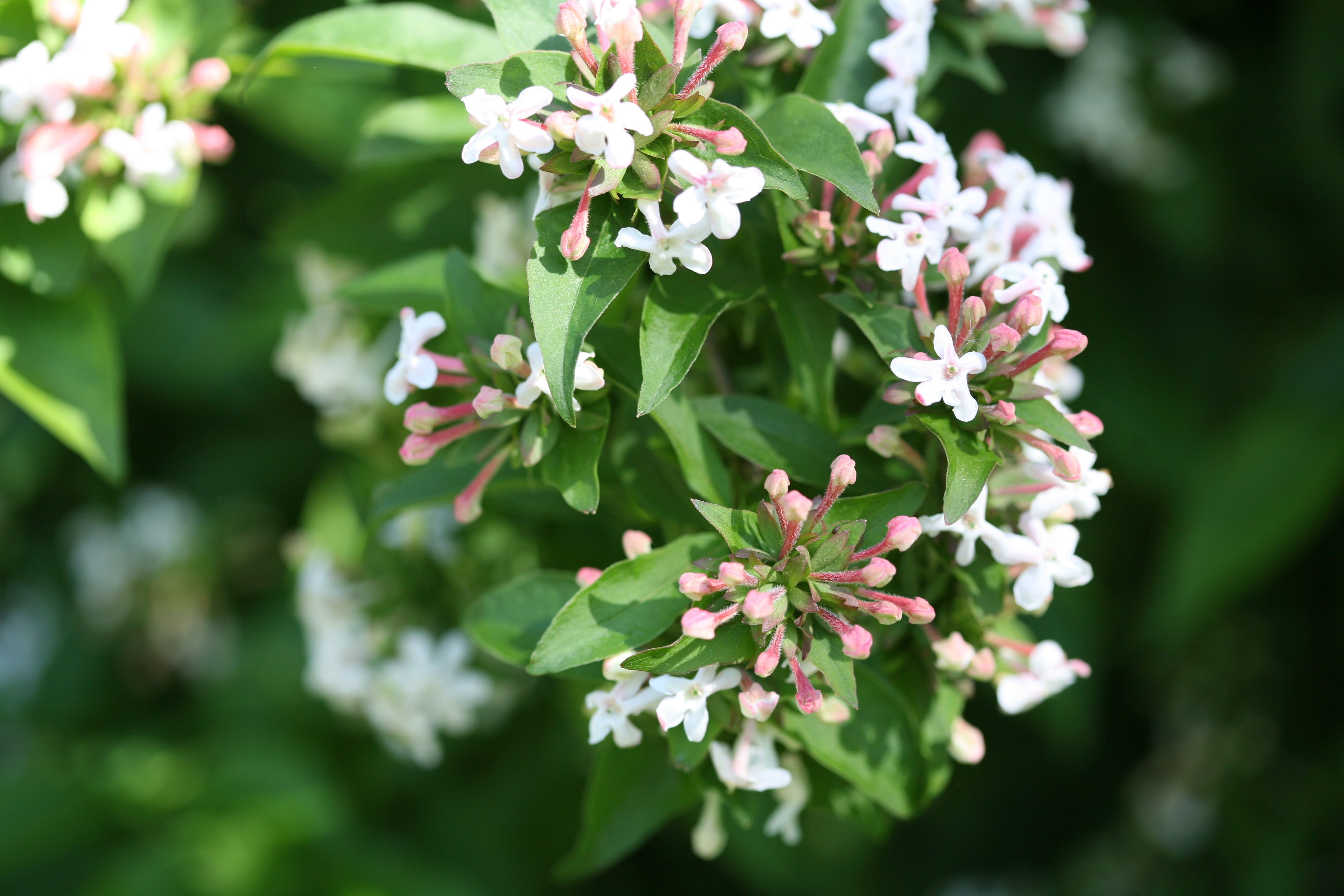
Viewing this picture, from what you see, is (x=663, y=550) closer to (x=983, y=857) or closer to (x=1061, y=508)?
(x=1061, y=508)

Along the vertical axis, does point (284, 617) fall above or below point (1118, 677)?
below

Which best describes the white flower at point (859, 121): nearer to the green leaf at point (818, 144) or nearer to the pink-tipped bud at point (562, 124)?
the green leaf at point (818, 144)

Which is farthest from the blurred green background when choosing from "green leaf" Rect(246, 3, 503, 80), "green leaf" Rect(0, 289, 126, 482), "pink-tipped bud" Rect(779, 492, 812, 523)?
"pink-tipped bud" Rect(779, 492, 812, 523)

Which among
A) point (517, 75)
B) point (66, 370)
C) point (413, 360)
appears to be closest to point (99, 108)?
point (66, 370)

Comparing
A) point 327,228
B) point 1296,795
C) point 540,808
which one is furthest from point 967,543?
point 1296,795

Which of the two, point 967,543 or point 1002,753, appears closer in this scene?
point 967,543

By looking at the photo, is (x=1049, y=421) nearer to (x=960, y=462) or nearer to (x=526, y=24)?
(x=960, y=462)
